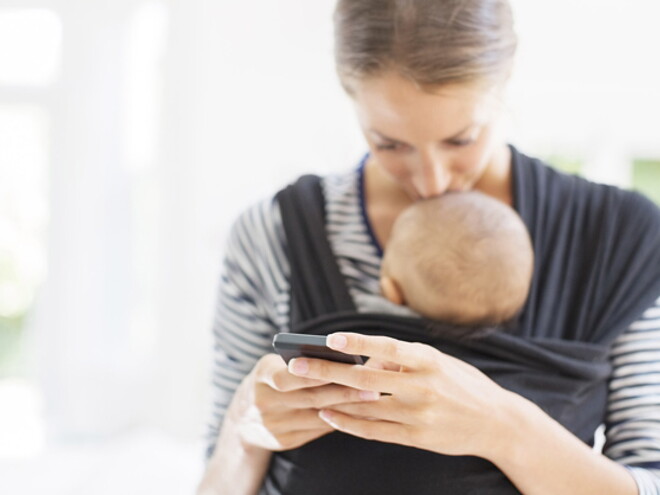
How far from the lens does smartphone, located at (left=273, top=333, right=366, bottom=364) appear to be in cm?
86

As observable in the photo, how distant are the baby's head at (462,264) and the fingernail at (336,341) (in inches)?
13.6

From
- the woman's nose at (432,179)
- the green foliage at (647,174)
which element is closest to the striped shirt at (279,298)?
the woman's nose at (432,179)

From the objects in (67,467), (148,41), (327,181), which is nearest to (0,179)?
(148,41)

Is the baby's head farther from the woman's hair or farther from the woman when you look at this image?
the woman's hair

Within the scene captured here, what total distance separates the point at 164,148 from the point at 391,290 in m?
2.42

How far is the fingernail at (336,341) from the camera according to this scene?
0.84m

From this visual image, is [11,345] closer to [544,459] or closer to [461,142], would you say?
[461,142]

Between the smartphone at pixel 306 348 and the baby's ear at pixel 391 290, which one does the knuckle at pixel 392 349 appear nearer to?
the smartphone at pixel 306 348

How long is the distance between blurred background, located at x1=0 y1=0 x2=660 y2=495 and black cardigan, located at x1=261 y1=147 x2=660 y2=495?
1.89 metres

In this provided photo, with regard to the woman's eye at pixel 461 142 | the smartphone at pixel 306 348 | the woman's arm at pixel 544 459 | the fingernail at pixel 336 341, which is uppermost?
the woman's eye at pixel 461 142

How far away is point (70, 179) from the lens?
3.49m

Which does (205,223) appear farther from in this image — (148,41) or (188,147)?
(148,41)

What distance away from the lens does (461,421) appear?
38.0 inches

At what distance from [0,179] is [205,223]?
115cm
